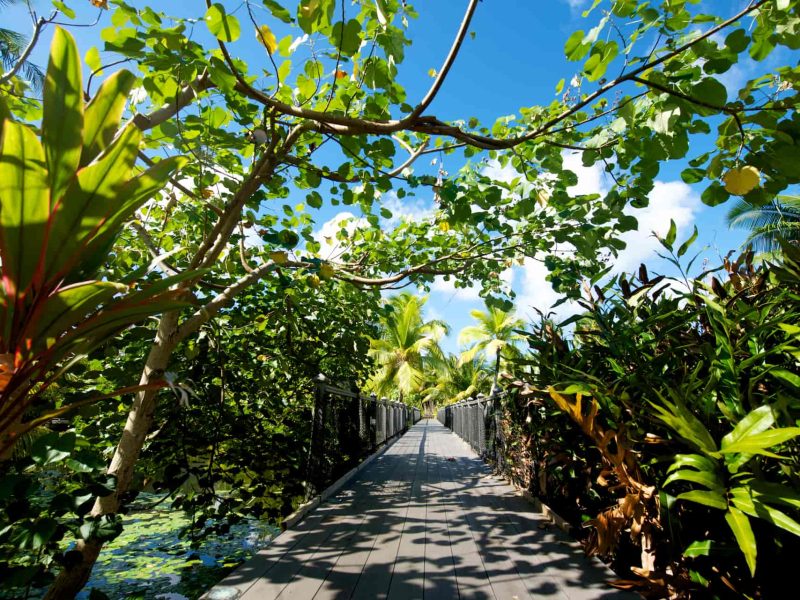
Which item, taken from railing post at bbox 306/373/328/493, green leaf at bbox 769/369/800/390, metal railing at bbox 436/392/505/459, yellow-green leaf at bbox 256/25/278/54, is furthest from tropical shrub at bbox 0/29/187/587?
metal railing at bbox 436/392/505/459

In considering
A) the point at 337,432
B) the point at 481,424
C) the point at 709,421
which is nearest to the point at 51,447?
the point at 709,421

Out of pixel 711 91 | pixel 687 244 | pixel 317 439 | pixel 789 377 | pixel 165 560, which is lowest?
pixel 165 560

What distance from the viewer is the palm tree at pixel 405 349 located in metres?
20.9

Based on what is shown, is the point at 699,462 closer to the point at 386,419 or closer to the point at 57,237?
the point at 57,237

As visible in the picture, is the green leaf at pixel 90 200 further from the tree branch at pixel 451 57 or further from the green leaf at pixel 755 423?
the green leaf at pixel 755 423

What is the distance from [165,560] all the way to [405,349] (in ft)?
61.9

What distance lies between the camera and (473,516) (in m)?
Answer: 3.72

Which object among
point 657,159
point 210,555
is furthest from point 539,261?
point 210,555

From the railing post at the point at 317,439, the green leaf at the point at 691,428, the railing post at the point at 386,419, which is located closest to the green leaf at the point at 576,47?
the green leaf at the point at 691,428

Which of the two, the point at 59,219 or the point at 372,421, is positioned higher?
the point at 59,219

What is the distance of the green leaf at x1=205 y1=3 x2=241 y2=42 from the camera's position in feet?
5.10

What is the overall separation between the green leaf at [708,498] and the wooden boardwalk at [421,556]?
1132mm

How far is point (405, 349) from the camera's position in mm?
22422

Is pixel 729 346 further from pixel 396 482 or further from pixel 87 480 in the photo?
pixel 396 482
